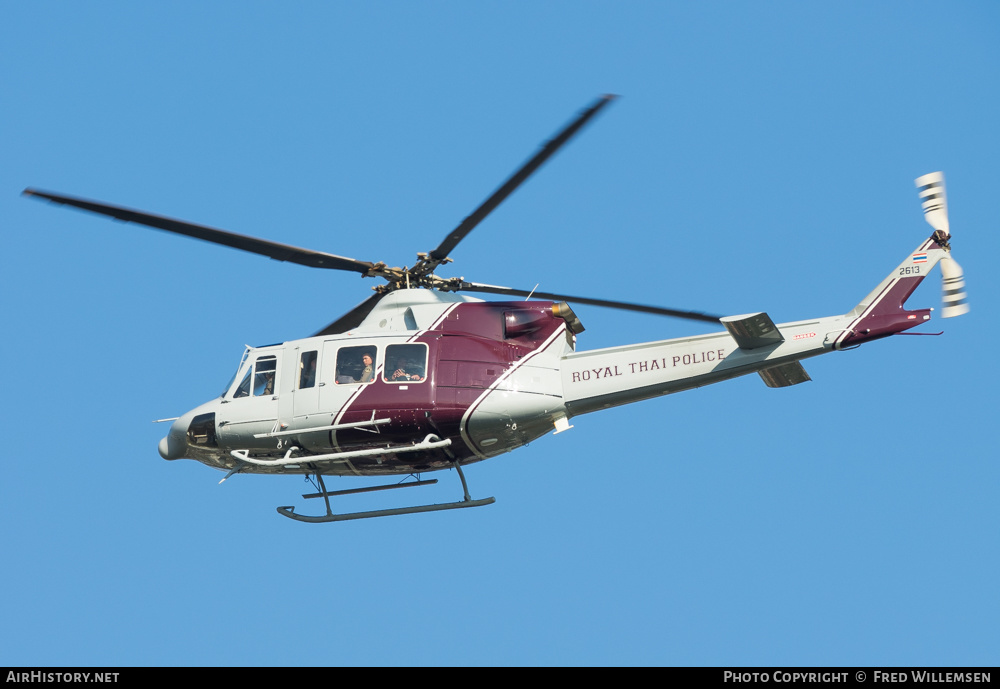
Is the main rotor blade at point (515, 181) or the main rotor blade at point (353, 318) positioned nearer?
the main rotor blade at point (515, 181)

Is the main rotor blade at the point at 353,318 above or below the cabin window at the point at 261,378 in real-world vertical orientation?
above

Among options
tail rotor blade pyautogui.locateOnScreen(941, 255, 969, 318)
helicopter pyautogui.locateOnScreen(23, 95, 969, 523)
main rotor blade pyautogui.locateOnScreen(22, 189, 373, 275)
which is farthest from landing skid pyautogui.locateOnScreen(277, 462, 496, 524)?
tail rotor blade pyautogui.locateOnScreen(941, 255, 969, 318)

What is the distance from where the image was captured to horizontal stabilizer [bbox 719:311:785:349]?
18453 mm

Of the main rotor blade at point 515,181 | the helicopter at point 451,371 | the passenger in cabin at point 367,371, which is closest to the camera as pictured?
the main rotor blade at point 515,181

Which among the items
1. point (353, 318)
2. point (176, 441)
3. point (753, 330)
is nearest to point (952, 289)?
point (753, 330)

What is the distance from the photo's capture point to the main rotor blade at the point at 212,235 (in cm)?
1719

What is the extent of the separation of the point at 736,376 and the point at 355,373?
605 centimetres

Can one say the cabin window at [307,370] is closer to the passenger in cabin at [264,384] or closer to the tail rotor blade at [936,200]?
the passenger in cabin at [264,384]

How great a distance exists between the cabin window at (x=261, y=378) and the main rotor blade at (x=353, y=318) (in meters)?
1.08

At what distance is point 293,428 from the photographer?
19.0 m

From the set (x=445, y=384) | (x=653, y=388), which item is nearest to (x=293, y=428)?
(x=445, y=384)

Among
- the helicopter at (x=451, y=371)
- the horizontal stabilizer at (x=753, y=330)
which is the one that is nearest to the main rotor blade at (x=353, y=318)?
the helicopter at (x=451, y=371)

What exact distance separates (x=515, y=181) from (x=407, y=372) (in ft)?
12.6
